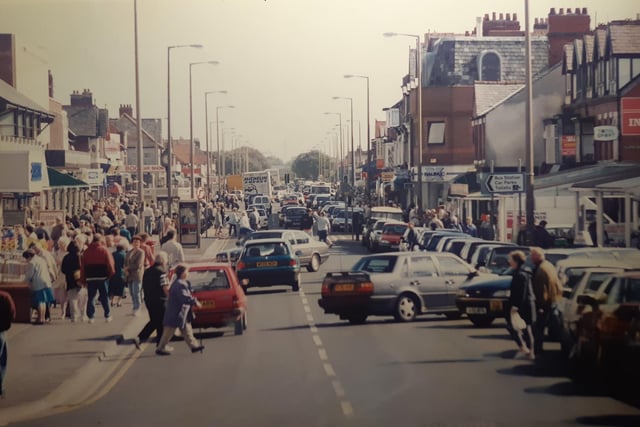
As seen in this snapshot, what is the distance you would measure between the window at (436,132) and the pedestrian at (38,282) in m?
35.1

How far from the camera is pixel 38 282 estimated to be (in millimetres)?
22750

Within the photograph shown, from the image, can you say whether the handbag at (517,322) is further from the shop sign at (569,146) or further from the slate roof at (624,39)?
the shop sign at (569,146)

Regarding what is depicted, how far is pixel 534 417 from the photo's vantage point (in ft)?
43.7

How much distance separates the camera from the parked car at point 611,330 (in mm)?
14727

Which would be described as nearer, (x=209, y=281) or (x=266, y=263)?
(x=209, y=281)

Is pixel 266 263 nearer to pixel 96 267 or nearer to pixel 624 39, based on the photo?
pixel 96 267

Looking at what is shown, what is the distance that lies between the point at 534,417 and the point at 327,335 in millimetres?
8494

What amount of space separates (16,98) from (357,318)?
9282mm

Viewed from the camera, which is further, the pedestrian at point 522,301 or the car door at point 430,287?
the car door at point 430,287

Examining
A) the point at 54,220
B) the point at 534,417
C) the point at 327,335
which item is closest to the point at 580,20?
the point at 54,220

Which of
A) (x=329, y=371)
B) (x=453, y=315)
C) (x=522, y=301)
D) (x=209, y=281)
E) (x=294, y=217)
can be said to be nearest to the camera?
(x=329, y=371)

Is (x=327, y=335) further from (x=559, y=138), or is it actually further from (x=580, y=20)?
(x=580, y=20)

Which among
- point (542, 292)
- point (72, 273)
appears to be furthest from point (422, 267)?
point (72, 273)

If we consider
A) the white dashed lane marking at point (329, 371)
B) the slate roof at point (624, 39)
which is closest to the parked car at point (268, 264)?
the white dashed lane marking at point (329, 371)
